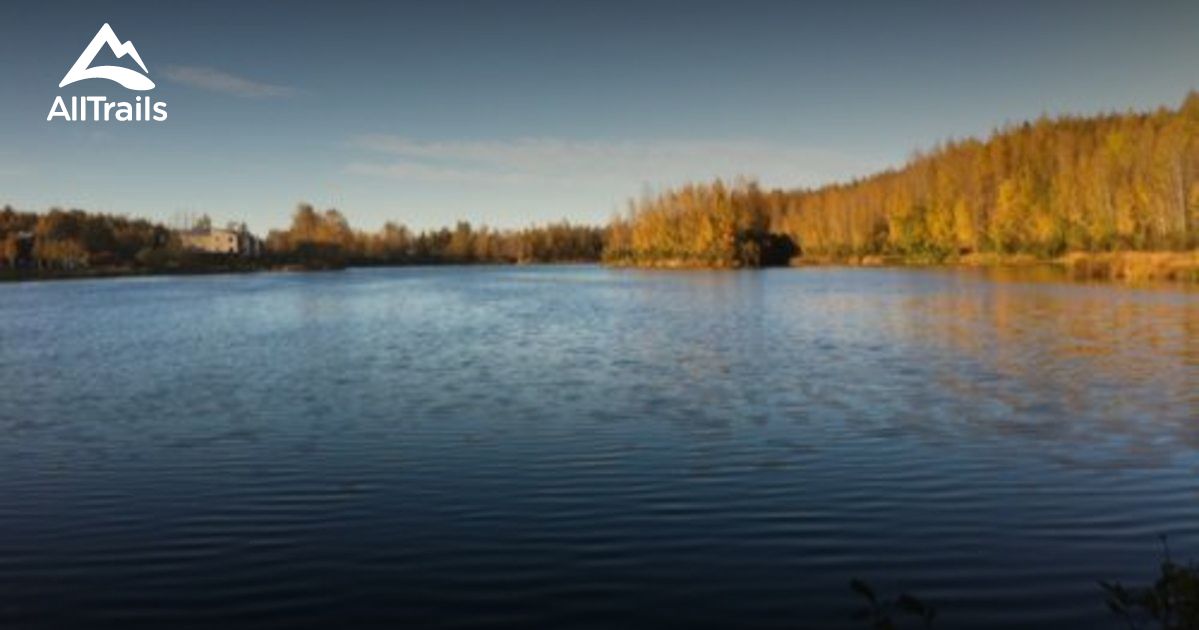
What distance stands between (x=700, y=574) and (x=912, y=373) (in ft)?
64.1

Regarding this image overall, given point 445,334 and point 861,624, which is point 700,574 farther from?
point 445,334

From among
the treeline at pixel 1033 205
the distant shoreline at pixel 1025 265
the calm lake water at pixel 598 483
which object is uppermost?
the treeline at pixel 1033 205

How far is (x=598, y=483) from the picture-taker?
637 inches

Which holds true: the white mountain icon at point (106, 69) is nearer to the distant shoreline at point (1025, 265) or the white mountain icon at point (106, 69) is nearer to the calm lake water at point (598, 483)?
the calm lake water at point (598, 483)

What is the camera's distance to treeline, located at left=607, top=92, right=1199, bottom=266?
363 ft

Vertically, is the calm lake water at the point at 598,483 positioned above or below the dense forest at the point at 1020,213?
below

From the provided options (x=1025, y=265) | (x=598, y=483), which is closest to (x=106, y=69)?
(x=598, y=483)

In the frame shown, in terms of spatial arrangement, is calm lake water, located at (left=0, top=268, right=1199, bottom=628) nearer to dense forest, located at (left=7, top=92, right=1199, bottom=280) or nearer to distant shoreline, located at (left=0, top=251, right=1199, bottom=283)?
distant shoreline, located at (left=0, top=251, right=1199, bottom=283)

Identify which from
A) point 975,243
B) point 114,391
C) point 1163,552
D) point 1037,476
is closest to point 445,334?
point 114,391

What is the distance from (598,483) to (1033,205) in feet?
461

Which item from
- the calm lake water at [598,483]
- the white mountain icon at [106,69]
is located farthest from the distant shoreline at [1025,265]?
the white mountain icon at [106,69]

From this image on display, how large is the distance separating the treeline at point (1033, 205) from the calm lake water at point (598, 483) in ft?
253

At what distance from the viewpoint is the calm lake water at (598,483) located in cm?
1085

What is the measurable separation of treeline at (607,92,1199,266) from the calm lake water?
7709 cm
